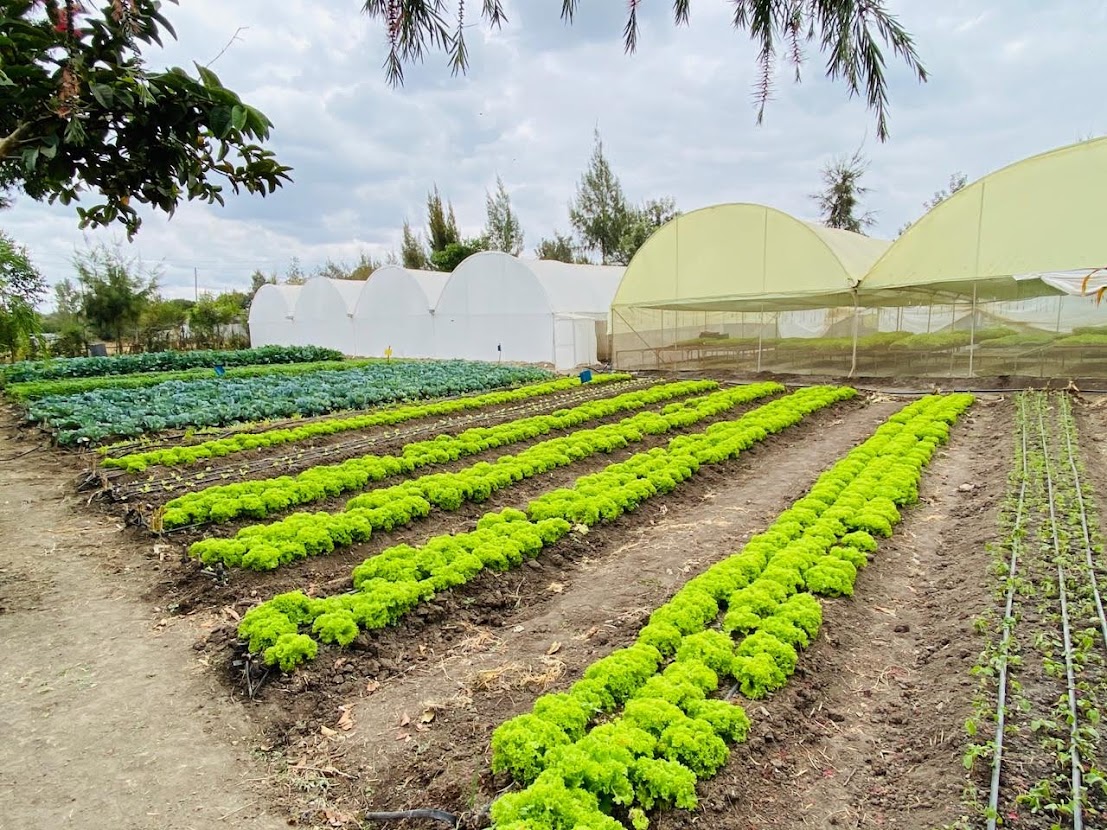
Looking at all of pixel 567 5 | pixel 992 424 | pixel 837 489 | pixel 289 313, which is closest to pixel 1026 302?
pixel 992 424

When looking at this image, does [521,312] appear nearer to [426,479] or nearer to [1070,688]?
[426,479]

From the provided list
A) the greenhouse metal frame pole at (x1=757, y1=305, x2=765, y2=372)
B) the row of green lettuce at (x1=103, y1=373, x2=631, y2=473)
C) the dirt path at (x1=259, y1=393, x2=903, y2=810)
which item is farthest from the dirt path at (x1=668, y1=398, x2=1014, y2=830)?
the greenhouse metal frame pole at (x1=757, y1=305, x2=765, y2=372)

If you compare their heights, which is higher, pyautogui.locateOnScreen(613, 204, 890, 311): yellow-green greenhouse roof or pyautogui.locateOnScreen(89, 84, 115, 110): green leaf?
pyautogui.locateOnScreen(613, 204, 890, 311): yellow-green greenhouse roof

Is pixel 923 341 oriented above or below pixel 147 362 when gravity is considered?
above

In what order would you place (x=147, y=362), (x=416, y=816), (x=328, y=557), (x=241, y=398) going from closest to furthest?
(x=416, y=816) → (x=328, y=557) → (x=241, y=398) → (x=147, y=362)

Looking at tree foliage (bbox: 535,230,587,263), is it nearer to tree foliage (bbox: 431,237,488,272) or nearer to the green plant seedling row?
tree foliage (bbox: 431,237,488,272)

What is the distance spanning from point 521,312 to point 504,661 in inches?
950

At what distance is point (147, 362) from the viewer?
26547mm

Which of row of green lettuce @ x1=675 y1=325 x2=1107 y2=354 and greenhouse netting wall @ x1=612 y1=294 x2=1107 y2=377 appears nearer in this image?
row of green lettuce @ x1=675 y1=325 x2=1107 y2=354

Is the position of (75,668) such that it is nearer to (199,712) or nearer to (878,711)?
(199,712)

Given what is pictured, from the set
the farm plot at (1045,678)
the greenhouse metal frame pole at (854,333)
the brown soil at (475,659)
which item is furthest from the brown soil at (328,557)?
the greenhouse metal frame pole at (854,333)

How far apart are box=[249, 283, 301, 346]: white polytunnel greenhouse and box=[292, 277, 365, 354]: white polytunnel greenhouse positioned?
832mm

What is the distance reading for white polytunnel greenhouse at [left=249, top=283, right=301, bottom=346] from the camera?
136ft

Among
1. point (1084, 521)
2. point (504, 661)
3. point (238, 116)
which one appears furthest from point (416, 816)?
point (1084, 521)
